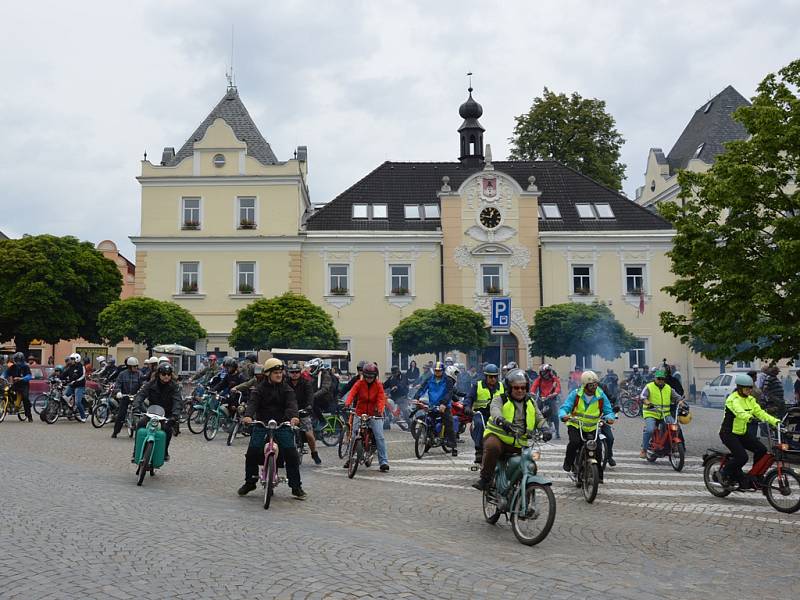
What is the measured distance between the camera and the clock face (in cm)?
4266

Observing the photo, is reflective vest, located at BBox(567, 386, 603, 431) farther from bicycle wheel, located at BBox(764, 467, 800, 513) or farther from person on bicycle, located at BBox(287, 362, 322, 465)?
person on bicycle, located at BBox(287, 362, 322, 465)

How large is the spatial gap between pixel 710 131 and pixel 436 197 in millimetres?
18249

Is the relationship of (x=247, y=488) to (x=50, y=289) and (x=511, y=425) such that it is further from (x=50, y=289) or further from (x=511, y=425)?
(x=50, y=289)

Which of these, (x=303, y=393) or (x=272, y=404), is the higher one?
(x=303, y=393)

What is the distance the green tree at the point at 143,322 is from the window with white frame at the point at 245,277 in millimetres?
4353

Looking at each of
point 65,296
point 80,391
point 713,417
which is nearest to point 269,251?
point 65,296

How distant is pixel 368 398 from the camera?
13.9 meters

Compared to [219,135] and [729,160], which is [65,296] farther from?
[729,160]

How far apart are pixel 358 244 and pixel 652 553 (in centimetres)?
3507

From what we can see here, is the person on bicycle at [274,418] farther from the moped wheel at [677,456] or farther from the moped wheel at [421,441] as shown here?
the moped wheel at [677,456]

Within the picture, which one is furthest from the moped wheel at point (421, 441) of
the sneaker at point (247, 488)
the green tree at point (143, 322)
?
the green tree at point (143, 322)

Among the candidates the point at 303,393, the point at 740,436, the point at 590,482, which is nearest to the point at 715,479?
the point at 740,436

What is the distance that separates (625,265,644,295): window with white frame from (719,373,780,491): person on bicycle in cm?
3169

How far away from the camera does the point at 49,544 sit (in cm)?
750
